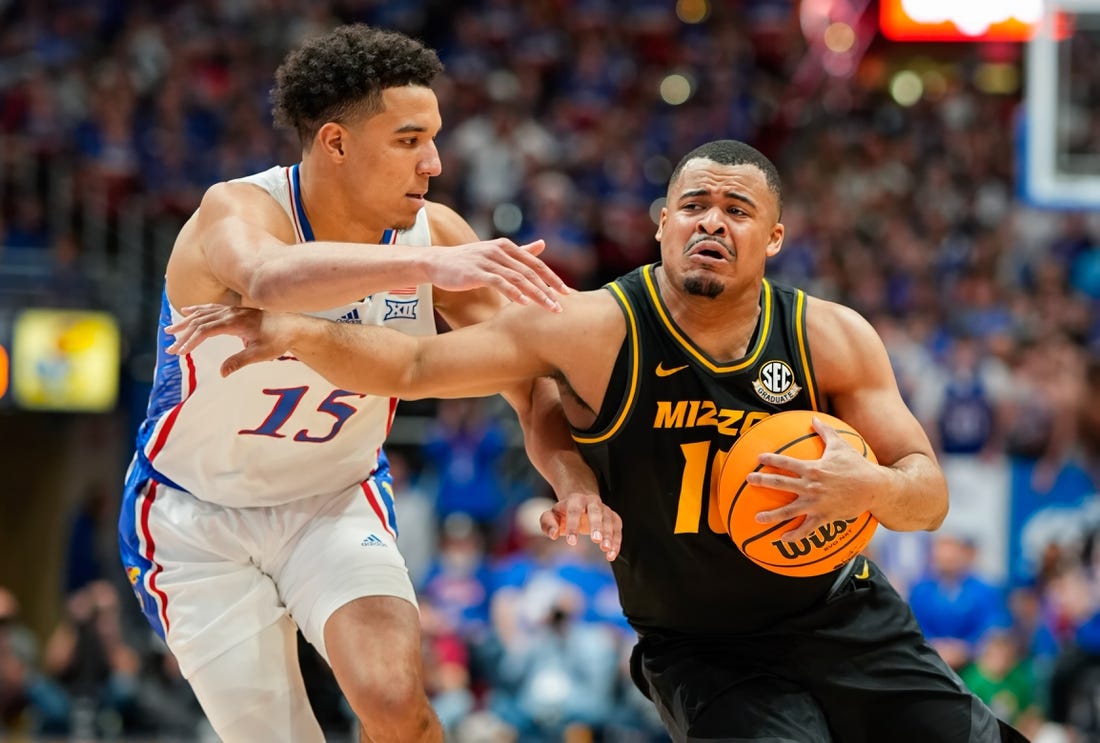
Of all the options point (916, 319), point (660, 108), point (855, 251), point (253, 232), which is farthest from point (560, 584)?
point (660, 108)

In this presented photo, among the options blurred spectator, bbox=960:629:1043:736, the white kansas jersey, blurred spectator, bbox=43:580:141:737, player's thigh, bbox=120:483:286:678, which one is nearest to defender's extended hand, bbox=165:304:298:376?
the white kansas jersey

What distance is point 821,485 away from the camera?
4.38 meters

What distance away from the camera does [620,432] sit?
4836 mm

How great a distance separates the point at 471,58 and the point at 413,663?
13975 millimetres

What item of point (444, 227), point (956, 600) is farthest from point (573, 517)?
point (956, 600)

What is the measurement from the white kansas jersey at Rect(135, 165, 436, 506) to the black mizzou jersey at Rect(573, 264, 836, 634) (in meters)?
0.77

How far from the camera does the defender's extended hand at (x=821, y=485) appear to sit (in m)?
4.38

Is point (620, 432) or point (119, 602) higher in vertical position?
point (620, 432)

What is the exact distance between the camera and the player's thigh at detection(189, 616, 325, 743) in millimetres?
4949

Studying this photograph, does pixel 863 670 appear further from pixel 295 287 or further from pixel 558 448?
pixel 295 287

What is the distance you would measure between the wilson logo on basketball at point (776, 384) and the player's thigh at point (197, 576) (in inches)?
69.3

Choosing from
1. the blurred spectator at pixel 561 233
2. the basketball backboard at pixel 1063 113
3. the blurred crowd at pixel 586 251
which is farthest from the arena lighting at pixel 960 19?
the blurred spectator at pixel 561 233

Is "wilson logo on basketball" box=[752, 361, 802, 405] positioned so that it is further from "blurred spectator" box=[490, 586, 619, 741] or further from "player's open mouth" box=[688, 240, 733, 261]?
"blurred spectator" box=[490, 586, 619, 741]

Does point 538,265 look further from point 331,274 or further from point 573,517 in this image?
point 573,517
